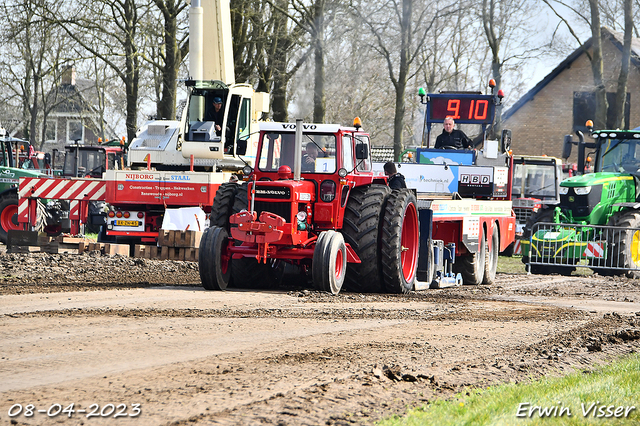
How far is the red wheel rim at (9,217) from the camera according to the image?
20141 millimetres

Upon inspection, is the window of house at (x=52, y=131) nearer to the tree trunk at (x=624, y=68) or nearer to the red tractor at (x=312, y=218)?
the tree trunk at (x=624, y=68)

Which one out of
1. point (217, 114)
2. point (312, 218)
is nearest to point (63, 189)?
point (217, 114)

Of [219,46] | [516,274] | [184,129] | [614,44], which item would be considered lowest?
[516,274]

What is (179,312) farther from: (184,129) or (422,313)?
(184,129)

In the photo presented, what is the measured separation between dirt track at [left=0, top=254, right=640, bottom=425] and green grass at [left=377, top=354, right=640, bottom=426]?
23 centimetres

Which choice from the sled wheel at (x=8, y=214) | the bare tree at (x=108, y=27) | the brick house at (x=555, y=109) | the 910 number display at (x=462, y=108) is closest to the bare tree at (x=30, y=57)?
the bare tree at (x=108, y=27)

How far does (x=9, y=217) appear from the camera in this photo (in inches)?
798

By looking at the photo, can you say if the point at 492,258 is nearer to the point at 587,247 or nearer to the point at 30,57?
the point at 587,247

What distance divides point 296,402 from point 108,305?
184 inches

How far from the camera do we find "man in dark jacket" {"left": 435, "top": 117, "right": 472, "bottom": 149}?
16312 millimetres

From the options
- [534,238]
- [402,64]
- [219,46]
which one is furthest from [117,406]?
[402,64]

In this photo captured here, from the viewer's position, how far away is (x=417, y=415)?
4.75 meters

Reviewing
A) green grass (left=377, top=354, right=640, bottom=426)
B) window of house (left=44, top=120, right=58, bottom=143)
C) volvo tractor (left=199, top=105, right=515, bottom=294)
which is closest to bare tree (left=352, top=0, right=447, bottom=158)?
volvo tractor (left=199, top=105, right=515, bottom=294)

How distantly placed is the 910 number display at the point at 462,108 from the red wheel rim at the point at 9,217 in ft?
33.6
